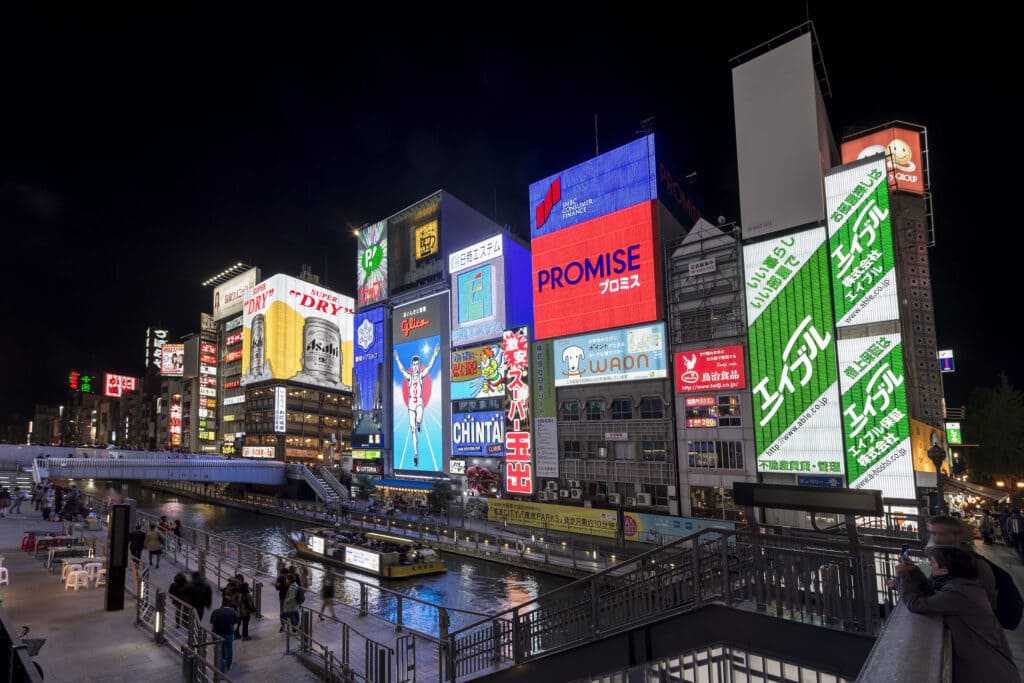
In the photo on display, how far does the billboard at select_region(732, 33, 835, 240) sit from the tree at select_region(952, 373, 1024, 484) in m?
28.8

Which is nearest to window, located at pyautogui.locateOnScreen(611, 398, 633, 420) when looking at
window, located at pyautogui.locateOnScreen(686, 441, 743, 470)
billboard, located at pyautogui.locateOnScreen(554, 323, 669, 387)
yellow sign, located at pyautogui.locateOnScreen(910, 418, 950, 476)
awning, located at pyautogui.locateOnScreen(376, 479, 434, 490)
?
billboard, located at pyautogui.locateOnScreen(554, 323, 669, 387)

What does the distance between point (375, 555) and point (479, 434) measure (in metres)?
27.0

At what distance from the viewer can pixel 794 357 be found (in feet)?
121

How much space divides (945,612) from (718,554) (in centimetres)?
548

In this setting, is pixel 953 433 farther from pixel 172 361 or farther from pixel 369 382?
pixel 172 361

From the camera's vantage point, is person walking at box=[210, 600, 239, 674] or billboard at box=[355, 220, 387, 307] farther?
billboard at box=[355, 220, 387, 307]

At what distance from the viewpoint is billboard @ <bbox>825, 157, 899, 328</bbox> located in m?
33.9

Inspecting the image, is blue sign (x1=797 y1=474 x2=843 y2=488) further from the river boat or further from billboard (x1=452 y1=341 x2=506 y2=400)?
billboard (x1=452 y1=341 x2=506 y2=400)

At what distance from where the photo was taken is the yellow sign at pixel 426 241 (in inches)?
2862

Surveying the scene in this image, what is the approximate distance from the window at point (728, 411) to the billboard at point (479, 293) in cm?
2513

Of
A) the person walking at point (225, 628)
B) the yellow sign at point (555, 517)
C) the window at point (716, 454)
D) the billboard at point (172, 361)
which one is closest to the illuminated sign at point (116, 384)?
the billboard at point (172, 361)

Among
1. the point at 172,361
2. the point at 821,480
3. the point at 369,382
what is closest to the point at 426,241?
the point at 369,382

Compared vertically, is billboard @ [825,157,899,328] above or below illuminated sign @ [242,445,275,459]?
above

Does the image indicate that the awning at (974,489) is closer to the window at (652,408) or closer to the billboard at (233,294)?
the window at (652,408)
